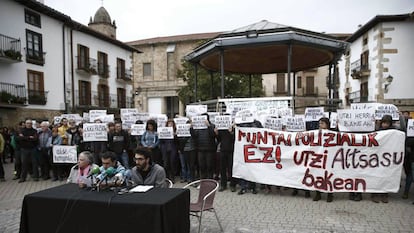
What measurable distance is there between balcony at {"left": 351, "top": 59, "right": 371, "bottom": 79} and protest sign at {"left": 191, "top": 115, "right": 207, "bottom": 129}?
23678 millimetres

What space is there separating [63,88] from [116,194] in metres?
23.3

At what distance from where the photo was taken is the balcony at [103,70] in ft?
95.9

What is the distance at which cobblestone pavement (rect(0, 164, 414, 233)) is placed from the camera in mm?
5152

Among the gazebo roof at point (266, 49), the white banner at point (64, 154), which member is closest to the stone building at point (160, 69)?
the gazebo roof at point (266, 49)

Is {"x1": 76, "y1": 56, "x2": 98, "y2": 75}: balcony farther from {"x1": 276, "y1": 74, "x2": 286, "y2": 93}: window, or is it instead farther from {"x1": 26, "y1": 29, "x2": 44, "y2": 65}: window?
{"x1": 276, "y1": 74, "x2": 286, "y2": 93}: window

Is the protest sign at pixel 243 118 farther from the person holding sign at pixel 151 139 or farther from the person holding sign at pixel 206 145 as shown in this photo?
the person holding sign at pixel 151 139

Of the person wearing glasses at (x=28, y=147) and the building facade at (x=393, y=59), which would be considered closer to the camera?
the person wearing glasses at (x=28, y=147)

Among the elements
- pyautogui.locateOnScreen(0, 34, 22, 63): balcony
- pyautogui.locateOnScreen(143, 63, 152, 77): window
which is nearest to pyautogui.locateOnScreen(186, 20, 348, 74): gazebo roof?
pyautogui.locateOnScreen(0, 34, 22, 63): balcony

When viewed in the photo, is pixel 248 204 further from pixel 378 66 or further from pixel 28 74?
pixel 378 66

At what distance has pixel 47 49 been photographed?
2336cm

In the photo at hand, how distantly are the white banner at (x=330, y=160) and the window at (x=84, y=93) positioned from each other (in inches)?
897

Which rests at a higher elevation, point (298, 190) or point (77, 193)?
point (77, 193)

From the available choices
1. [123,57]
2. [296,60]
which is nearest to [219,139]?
[296,60]

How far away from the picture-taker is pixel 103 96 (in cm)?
3003
